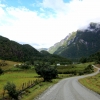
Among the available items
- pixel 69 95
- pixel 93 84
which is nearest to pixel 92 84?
pixel 93 84

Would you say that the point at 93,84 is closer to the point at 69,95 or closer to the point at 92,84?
the point at 92,84

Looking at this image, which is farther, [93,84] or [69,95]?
[93,84]

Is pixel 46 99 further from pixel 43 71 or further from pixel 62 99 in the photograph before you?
pixel 43 71

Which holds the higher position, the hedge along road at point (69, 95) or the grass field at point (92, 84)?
the hedge along road at point (69, 95)

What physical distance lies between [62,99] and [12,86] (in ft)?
26.4

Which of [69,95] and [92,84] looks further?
[92,84]

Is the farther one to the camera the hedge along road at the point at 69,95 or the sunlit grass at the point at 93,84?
the sunlit grass at the point at 93,84

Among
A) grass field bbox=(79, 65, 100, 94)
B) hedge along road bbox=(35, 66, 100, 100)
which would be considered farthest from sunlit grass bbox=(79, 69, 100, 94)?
hedge along road bbox=(35, 66, 100, 100)

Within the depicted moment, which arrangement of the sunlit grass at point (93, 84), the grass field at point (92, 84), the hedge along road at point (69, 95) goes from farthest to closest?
the sunlit grass at point (93, 84)
the grass field at point (92, 84)
the hedge along road at point (69, 95)

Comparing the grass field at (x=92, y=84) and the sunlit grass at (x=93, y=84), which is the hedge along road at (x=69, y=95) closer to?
the grass field at (x=92, y=84)

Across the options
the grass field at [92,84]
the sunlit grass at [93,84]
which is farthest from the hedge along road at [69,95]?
the sunlit grass at [93,84]

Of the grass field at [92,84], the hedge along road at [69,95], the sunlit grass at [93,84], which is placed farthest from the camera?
the sunlit grass at [93,84]

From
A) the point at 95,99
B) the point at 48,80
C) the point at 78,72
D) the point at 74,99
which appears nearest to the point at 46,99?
the point at 74,99

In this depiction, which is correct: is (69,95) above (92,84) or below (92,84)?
above
